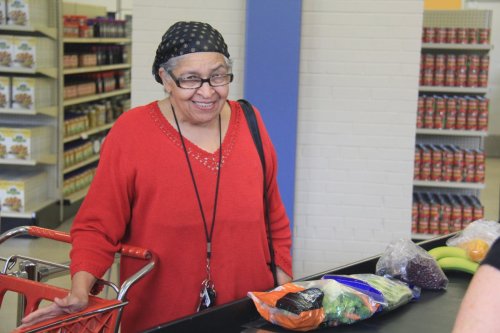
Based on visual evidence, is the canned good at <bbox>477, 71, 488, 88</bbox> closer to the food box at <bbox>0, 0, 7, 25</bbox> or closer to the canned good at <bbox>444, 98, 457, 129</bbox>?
the canned good at <bbox>444, 98, 457, 129</bbox>

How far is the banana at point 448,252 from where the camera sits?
2.69 meters

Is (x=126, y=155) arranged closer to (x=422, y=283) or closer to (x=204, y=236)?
(x=204, y=236)

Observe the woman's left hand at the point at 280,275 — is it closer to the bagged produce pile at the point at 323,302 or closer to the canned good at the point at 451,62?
the bagged produce pile at the point at 323,302

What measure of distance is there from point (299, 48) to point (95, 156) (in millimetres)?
4460

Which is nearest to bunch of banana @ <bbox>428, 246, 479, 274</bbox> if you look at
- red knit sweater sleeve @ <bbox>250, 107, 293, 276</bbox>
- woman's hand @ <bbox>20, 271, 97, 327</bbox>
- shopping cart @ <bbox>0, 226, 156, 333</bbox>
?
red knit sweater sleeve @ <bbox>250, 107, 293, 276</bbox>

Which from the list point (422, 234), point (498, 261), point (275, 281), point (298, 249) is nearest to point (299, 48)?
point (298, 249)

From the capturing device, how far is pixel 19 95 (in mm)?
7109

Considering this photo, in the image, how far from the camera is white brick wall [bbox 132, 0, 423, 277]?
17.6 feet

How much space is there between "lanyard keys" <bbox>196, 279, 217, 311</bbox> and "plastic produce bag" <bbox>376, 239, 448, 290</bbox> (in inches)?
19.8

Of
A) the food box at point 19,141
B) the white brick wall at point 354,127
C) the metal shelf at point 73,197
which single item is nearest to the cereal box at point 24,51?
the food box at point 19,141

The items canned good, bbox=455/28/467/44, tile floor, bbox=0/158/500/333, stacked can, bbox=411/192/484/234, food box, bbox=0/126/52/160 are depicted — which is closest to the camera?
tile floor, bbox=0/158/500/333

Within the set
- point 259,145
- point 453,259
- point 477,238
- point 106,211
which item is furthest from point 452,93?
point 106,211

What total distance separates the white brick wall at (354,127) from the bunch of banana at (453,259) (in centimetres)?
276

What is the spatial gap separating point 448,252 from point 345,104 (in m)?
2.85
